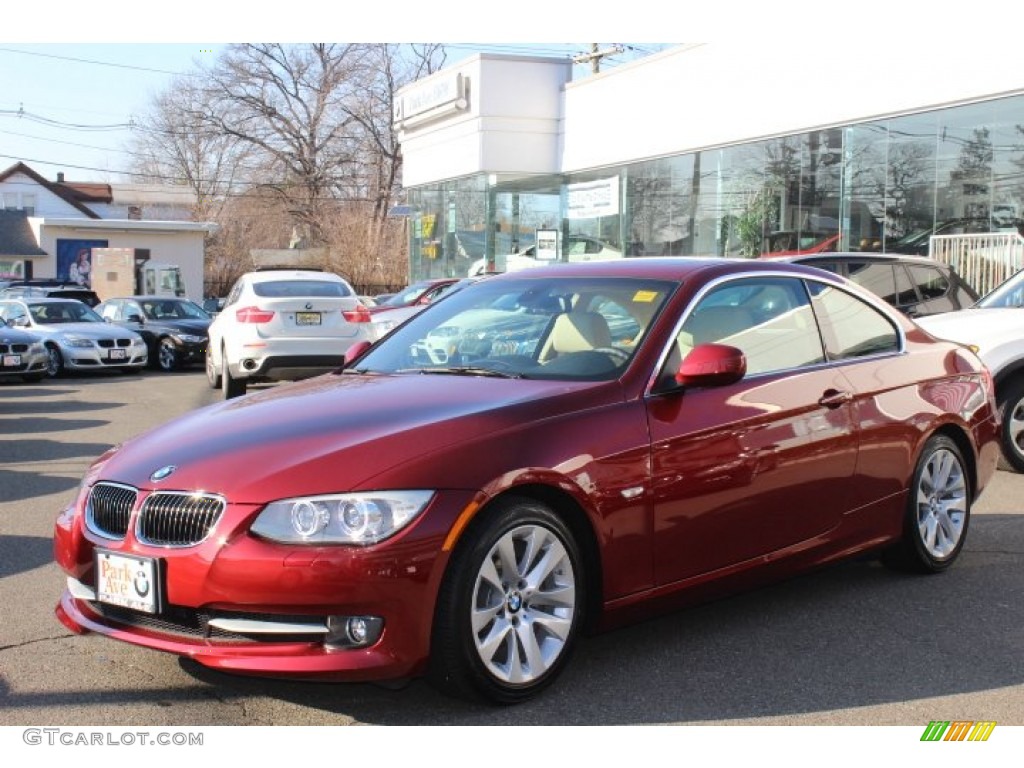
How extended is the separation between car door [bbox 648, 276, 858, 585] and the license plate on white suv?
187cm

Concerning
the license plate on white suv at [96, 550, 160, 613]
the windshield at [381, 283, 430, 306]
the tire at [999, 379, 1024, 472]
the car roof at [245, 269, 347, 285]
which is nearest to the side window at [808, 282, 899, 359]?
the license plate on white suv at [96, 550, 160, 613]

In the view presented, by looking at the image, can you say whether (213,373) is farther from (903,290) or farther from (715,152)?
(715,152)

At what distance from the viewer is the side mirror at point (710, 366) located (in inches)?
189

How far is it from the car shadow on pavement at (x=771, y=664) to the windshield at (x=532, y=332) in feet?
3.91

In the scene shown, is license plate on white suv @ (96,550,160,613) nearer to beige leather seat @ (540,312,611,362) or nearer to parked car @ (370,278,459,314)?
beige leather seat @ (540,312,611,362)

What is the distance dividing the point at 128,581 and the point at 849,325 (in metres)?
3.63

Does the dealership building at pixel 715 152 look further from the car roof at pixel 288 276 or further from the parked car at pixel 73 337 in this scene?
the parked car at pixel 73 337

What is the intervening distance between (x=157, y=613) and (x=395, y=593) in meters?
0.86

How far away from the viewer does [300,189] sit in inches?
2539

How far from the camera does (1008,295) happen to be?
10.2 meters

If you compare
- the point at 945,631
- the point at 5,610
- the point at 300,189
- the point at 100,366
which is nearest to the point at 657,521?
the point at 945,631

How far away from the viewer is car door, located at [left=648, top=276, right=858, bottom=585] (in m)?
4.73

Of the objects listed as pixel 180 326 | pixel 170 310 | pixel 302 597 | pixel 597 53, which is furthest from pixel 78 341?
pixel 597 53

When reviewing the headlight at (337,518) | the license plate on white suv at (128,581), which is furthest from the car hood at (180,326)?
the headlight at (337,518)
